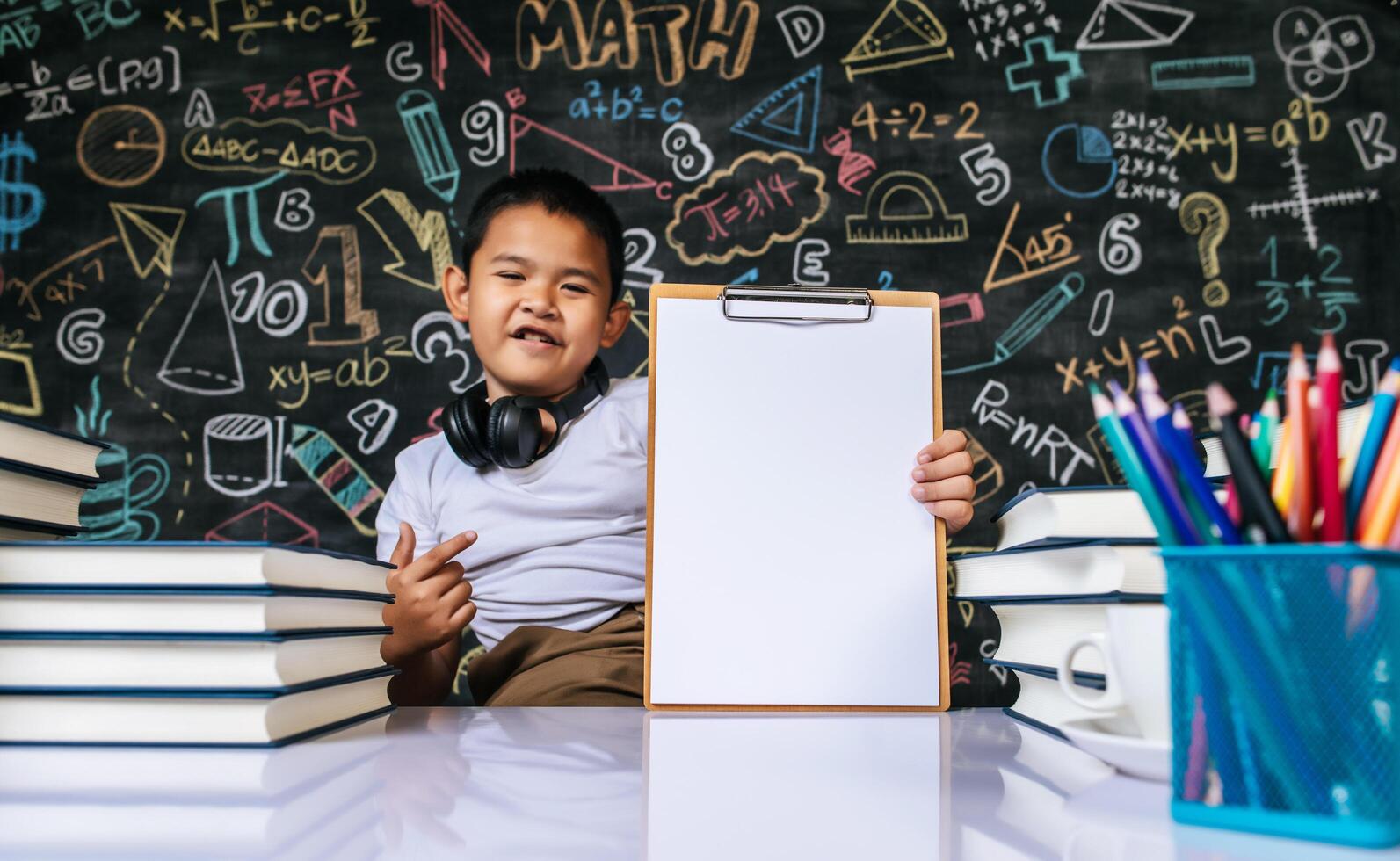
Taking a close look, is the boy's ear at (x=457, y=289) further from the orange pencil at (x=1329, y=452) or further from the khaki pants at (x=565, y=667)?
the orange pencil at (x=1329, y=452)

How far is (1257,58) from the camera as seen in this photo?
2.23m

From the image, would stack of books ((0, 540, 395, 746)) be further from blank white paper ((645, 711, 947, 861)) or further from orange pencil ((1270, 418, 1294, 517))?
orange pencil ((1270, 418, 1294, 517))

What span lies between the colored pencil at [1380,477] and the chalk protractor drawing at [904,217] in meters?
1.88

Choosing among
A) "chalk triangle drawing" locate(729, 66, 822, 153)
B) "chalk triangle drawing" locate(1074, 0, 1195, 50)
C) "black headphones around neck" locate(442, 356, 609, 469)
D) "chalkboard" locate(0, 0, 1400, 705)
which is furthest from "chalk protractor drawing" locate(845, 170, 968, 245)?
"black headphones around neck" locate(442, 356, 609, 469)

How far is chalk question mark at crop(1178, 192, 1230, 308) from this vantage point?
86.8 inches

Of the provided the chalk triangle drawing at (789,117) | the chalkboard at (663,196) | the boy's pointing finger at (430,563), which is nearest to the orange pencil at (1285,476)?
the boy's pointing finger at (430,563)

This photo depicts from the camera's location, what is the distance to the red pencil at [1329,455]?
1.25 feet

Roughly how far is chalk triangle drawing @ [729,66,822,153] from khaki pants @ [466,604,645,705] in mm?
1269

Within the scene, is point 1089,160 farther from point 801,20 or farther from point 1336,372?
point 1336,372

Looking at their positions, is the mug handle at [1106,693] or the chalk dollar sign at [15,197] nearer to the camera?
the mug handle at [1106,693]

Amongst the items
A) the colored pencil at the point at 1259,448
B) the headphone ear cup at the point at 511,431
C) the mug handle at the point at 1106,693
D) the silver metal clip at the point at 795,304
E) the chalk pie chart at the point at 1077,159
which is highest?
the chalk pie chart at the point at 1077,159

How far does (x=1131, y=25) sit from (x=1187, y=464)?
2.19 meters

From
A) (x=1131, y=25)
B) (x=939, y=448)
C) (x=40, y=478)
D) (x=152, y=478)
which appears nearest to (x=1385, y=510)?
(x=939, y=448)

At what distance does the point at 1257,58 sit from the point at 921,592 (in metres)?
2.07
